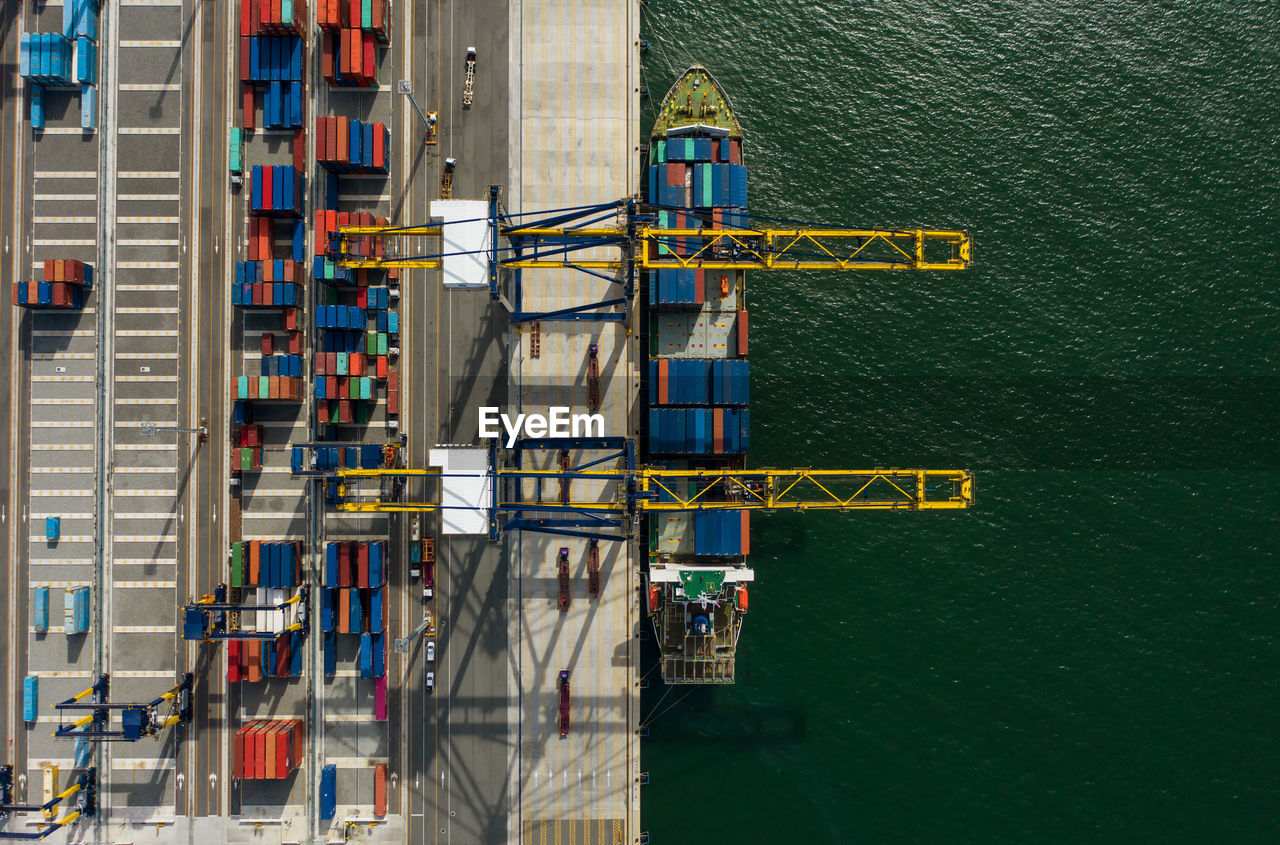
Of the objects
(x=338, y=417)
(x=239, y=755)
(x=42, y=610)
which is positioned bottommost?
(x=239, y=755)

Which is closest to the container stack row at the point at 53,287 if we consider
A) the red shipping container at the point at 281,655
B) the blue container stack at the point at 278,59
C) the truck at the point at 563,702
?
the blue container stack at the point at 278,59

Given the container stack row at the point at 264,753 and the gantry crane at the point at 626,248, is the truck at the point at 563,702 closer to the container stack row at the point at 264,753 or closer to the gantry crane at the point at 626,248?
the container stack row at the point at 264,753

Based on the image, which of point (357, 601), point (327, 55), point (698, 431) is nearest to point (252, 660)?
point (357, 601)

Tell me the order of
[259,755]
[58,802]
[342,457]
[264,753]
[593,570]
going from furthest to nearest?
[593,570] → [342,457] → [58,802] → [264,753] → [259,755]

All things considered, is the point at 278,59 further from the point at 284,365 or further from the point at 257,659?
the point at 257,659

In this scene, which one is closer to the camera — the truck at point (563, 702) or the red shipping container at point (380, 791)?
the red shipping container at point (380, 791)

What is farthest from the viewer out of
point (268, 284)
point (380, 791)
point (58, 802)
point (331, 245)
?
point (380, 791)
